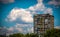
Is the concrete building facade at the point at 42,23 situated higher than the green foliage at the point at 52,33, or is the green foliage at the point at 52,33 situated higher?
the concrete building facade at the point at 42,23

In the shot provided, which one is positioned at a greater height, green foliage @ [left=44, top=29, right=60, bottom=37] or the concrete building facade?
the concrete building facade

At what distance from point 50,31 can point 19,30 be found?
0.62 meters

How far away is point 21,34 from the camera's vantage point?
8.89ft

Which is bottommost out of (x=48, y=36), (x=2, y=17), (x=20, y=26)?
(x=48, y=36)

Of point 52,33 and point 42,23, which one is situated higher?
point 42,23

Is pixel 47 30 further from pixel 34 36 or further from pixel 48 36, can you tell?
pixel 34 36

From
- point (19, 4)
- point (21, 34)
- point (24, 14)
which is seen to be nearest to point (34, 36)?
point (21, 34)

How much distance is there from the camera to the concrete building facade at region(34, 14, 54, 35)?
2709mm

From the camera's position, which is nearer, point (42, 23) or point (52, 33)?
point (52, 33)

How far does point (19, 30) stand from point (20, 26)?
0.08 m

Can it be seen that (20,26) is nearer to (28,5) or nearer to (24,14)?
(24,14)

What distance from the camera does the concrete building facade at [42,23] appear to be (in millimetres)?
2709

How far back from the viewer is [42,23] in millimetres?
2766

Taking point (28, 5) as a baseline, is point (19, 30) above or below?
below
